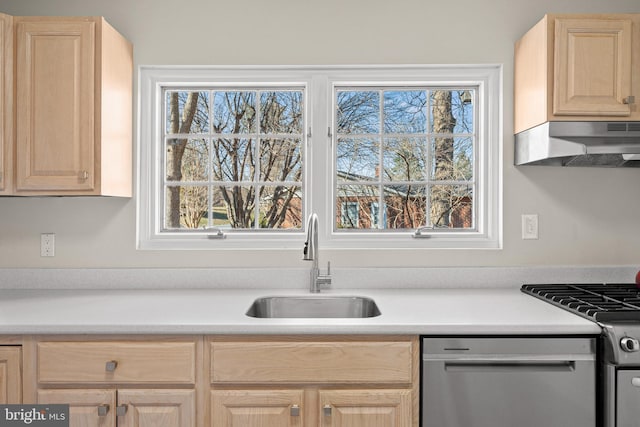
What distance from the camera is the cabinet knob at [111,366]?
1.56 metres

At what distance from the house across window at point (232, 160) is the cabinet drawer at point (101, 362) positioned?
2.99 feet

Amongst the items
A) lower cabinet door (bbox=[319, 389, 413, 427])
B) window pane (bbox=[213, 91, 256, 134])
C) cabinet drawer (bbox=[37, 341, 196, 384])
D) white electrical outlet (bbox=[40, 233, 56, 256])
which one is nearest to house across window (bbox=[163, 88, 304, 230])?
window pane (bbox=[213, 91, 256, 134])

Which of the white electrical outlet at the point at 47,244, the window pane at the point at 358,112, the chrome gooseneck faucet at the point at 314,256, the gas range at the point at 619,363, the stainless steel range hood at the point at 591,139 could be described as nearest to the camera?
the gas range at the point at 619,363

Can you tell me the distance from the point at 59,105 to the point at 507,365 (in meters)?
2.03

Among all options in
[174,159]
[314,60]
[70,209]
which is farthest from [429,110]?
[70,209]

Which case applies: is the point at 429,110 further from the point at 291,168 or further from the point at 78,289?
the point at 78,289

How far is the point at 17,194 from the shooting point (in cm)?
195

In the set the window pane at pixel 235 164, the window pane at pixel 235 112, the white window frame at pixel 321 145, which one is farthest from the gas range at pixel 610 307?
the window pane at pixel 235 112

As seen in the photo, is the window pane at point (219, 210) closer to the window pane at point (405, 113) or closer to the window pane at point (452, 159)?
the window pane at point (405, 113)

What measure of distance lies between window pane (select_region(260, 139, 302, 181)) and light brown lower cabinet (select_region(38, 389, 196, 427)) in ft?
3.86

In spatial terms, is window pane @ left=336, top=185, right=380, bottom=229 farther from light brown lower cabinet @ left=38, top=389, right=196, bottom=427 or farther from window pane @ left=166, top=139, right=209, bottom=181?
light brown lower cabinet @ left=38, top=389, right=196, bottom=427

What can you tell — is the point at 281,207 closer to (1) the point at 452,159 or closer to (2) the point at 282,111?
(2) the point at 282,111

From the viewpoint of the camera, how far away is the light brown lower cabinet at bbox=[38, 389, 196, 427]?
5.17ft

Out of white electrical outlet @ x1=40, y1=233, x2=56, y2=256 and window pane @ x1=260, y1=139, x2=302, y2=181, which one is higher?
window pane @ x1=260, y1=139, x2=302, y2=181
